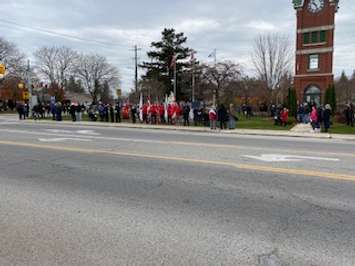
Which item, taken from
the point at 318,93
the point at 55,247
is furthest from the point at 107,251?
the point at 318,93

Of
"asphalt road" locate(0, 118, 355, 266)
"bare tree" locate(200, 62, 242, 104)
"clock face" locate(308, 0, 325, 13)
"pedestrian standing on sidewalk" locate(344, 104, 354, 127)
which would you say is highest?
"clock face" locate(308, 0, 325, 13)

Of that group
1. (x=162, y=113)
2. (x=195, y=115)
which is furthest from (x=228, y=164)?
(x=162, y=113)

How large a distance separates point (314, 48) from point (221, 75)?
533 inches

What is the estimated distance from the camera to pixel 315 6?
150 feet

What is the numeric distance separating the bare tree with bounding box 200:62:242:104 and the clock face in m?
13.2

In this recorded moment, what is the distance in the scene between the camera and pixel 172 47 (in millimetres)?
65312

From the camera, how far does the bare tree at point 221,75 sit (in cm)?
5406

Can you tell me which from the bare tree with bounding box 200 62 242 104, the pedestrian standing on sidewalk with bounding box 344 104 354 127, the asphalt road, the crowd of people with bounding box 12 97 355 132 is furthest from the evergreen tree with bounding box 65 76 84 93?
the asphalt road

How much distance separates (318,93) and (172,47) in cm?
2869

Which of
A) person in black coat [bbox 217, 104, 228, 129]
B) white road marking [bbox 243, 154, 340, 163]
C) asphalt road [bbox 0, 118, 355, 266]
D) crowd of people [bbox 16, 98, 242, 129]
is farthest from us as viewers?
crowd of people [bbox 16, 98, 242, 129]

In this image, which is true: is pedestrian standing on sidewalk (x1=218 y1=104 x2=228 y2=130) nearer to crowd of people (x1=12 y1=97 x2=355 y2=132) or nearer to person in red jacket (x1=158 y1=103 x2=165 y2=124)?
crowd of people (x1=12 y1=97 x2=355 y2=132)

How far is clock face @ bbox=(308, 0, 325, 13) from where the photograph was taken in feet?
149

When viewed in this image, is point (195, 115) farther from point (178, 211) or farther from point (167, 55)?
point (167, 55)

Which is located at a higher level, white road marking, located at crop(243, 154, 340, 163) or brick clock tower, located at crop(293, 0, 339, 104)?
brick clock tower, located at crop(293, 0, 339, 104)
